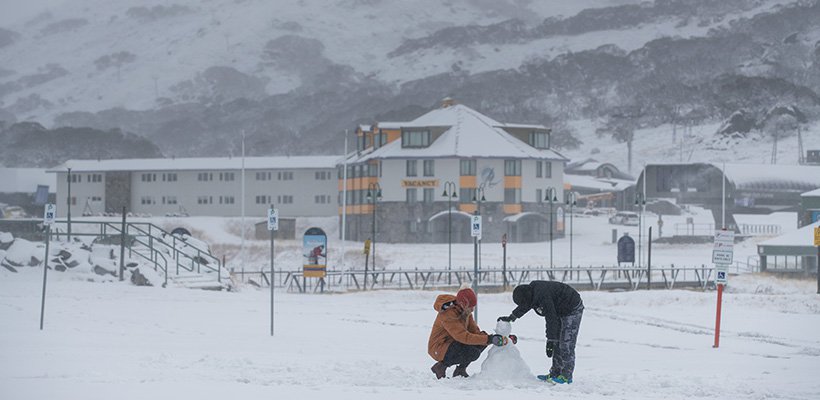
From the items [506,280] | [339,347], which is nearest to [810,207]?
[506,280]

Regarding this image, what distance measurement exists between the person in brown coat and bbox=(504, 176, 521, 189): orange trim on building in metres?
82.5

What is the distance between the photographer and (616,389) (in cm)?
1633

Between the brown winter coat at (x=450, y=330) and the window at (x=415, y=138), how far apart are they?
83878mm

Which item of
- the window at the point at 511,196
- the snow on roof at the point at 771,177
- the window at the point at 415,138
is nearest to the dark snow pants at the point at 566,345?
the window at the point at 511,196

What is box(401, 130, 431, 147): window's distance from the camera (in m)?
101

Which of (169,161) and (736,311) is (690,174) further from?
(736,311)

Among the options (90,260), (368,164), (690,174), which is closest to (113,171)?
(368,164)

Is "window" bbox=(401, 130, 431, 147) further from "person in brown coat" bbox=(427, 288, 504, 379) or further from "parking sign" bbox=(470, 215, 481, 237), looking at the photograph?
"person in brown coat" bbox=(427, 288, 504, 379)

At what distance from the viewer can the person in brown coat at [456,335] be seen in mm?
16453

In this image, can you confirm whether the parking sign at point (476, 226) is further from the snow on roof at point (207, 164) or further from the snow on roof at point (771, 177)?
the snow on roof at point (207, 164)

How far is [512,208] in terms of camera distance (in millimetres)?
98500

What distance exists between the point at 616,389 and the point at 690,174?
9200 centimetres

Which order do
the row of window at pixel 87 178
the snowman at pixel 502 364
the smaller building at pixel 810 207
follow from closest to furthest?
the snowman at pixel 502 364 < the smaller building at pixel 810 207 < the row of window at pixel 87 178

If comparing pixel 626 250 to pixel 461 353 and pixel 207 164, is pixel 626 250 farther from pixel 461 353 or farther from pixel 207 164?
pixel 207 164
